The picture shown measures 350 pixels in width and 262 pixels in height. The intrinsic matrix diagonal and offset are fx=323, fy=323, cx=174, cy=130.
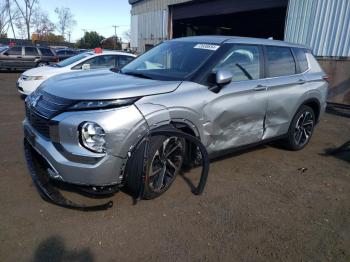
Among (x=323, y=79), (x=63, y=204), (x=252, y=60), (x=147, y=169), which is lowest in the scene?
(x=63, y=204)

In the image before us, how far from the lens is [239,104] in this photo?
4.17 meters

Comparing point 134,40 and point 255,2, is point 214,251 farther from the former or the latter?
point 134,40

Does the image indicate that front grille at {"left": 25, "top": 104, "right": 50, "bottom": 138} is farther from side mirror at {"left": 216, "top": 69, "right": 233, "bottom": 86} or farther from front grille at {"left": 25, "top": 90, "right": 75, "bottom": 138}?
side mirror at {"left": 216, "top": 69, "right": 233, "bottom": 86}

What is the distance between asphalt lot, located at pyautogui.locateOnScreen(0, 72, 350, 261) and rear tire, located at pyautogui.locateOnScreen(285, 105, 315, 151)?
0.96 m

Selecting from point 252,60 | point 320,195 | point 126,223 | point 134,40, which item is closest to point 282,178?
point 320,195

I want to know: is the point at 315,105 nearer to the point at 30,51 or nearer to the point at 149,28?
the point at 149,28

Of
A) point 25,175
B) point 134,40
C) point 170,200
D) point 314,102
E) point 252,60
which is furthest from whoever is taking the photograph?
point 134,40

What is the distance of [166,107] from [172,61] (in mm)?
1059

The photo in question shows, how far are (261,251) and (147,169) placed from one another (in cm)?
131

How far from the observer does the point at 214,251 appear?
9.36ft

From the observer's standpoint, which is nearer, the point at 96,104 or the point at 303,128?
the point at 96,104

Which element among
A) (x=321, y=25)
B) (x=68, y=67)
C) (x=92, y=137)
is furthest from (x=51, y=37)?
(x=92, y=137)

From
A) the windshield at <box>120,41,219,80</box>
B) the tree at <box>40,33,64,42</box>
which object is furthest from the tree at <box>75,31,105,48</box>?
the windshield at <box>120,41,219,80</box>

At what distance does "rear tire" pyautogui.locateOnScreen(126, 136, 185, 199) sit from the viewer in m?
3.21
